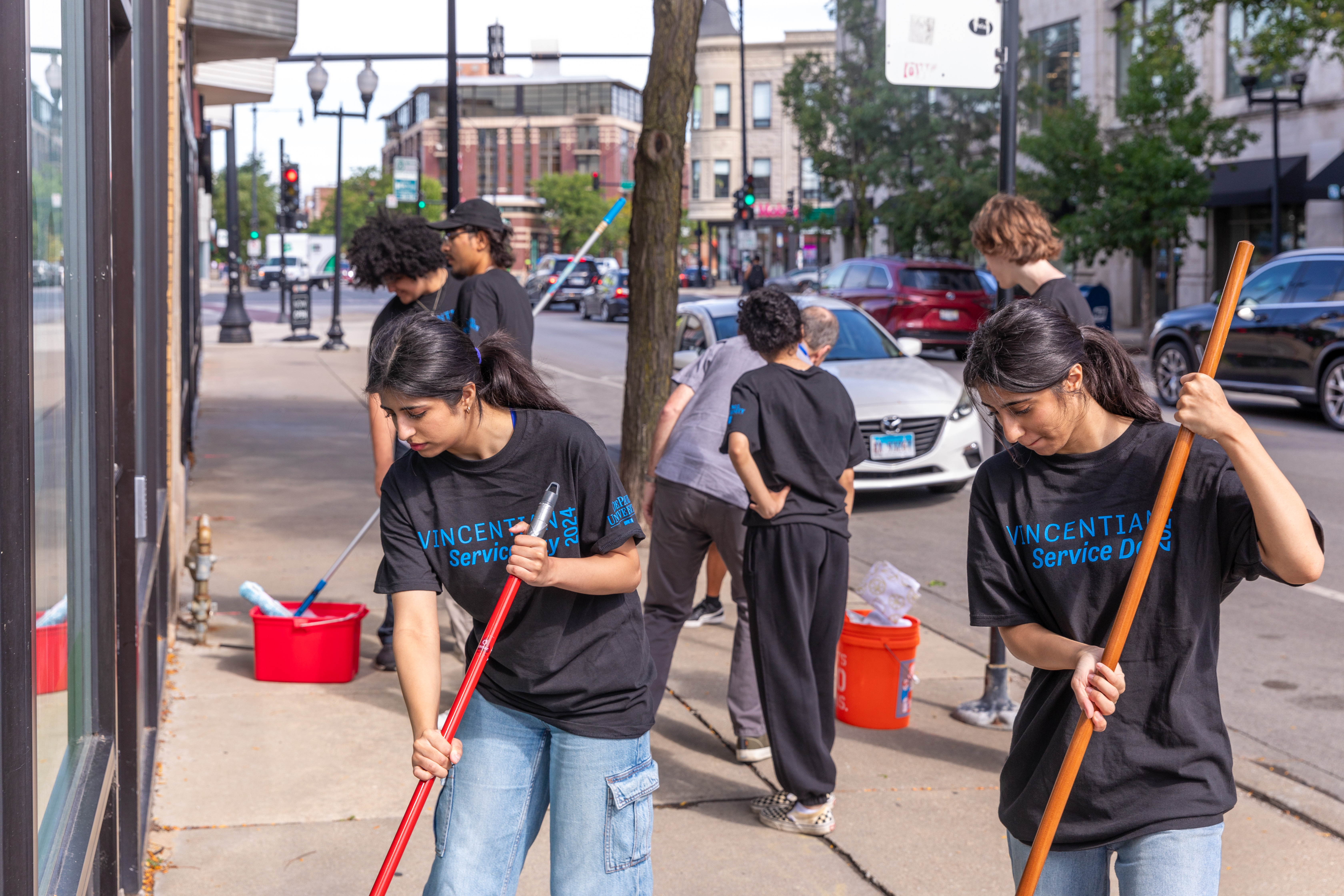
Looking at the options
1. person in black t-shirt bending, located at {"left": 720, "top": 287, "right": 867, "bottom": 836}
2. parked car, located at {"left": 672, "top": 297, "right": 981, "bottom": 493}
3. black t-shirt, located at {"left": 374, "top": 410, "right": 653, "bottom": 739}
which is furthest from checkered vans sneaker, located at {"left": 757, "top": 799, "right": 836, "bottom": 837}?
parked car, located at {"left": 672, "top": 297, "right": 981, "bottom": 493}

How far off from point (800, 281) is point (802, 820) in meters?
25.8

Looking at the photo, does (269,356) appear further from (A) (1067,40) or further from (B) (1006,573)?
(B) (1006,573)

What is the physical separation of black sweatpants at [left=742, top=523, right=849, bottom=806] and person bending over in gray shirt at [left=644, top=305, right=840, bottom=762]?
1.14 feet

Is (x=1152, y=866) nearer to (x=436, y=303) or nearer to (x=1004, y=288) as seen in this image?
(x=1004, y=288)

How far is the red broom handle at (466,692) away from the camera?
8.37ft

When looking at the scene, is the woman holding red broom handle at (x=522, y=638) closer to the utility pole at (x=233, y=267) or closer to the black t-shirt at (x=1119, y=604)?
the black t-shirt at (x=1119, y=604)

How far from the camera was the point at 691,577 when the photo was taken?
5.22 meters

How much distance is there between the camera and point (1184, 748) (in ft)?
7.93

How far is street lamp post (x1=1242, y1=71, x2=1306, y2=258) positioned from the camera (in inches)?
979

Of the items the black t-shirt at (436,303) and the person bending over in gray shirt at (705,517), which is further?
the black t-shirt at (436,303)

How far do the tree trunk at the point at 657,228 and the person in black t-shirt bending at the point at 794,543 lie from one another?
3.91 meters

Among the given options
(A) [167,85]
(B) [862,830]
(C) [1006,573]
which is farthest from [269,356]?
(C) [1006,573]

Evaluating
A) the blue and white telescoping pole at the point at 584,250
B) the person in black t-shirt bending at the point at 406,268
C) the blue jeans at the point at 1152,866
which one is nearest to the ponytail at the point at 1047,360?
the blue jeans at the point at 1152,866

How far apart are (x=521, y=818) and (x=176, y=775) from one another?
8.24 feet
